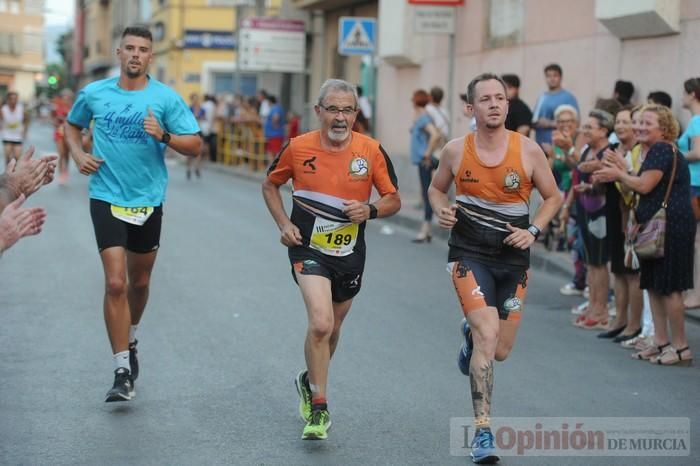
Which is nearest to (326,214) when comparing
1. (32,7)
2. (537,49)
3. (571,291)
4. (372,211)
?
(372,211)

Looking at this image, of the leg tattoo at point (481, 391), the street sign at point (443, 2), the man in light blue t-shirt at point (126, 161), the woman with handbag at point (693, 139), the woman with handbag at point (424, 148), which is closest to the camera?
the leg tattoo at point (481, 391)

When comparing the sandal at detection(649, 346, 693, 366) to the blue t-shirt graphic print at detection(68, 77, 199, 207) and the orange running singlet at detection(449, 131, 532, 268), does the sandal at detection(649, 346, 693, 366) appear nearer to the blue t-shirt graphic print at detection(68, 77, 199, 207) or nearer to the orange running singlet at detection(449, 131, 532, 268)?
the orange running singlet at detection(449, 131, 532, 268)

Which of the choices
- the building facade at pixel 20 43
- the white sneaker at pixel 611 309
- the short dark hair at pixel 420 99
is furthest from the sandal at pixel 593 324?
the building facade at pixel 20 43

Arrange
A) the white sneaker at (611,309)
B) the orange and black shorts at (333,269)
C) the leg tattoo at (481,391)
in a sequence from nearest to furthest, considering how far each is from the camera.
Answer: the leg tattoo at (481,391), the orange and black shorts at (333,269), the white sneaker at (611,309)

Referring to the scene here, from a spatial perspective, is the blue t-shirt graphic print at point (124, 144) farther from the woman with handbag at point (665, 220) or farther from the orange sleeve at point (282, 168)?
the woman with handbag at point (665, 220)

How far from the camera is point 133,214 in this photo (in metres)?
7.66

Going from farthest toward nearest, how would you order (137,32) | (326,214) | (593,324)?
1. (593,324)
2. (137,32)
3. (326,214)

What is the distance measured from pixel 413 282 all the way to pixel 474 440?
270 inches

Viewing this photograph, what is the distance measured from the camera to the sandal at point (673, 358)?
9.27 m

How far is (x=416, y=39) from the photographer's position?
2541cm

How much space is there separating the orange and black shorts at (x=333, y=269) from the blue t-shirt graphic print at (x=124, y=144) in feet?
4.19

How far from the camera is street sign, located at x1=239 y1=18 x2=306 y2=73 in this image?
1411 inches

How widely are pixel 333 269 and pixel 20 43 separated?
12519 cm

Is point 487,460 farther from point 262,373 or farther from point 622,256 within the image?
point 622,256
